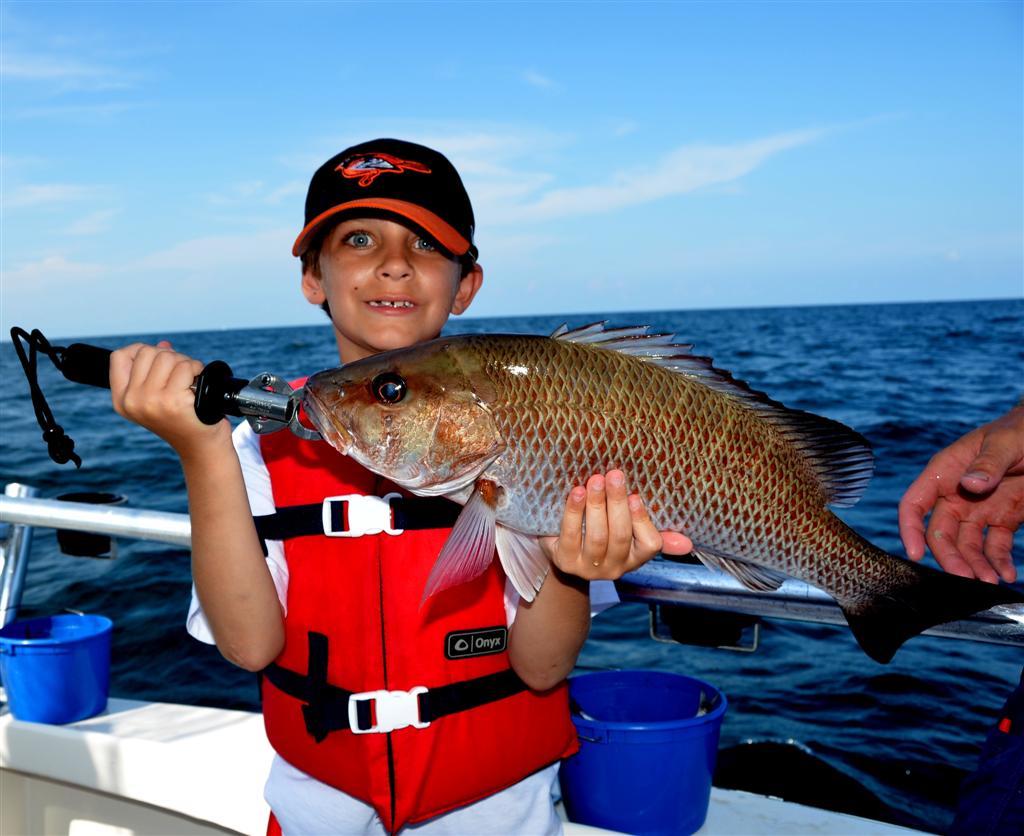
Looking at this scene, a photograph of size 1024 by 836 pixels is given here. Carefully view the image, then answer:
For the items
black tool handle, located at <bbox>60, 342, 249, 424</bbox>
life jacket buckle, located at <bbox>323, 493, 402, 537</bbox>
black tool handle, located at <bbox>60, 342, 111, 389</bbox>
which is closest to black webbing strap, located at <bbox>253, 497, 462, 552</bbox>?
life jacket buckle, located at <bbox>323, 493, 402, 537</bbox>

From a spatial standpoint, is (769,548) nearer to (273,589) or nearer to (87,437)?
(273,589)

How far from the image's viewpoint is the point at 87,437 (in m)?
20.1

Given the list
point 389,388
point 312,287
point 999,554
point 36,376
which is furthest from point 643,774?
point 36,376

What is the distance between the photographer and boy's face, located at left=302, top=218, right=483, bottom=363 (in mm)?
2615

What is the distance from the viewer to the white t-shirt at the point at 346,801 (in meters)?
2.42

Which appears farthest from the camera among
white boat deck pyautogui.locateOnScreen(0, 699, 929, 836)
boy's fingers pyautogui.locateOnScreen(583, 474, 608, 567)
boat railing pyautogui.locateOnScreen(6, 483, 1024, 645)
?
white boat deck pyautogui.locateOnScreen(0, 699, 929, 836)

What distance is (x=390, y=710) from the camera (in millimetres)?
2379

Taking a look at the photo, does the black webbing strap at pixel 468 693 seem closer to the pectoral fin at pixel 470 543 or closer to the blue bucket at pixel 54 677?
the pectoral fin at pixel 470 543

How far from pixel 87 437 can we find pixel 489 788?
20.3 m

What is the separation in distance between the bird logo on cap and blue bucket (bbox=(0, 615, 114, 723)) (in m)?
2.21

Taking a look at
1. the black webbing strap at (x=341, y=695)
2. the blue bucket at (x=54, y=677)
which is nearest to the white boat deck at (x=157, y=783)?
the blue bucket at (x=54, y=677)

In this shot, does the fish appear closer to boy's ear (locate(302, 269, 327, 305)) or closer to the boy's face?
the boy's face

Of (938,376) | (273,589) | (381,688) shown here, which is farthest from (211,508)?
(938,376)

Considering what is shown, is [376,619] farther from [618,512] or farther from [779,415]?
[779,415]
